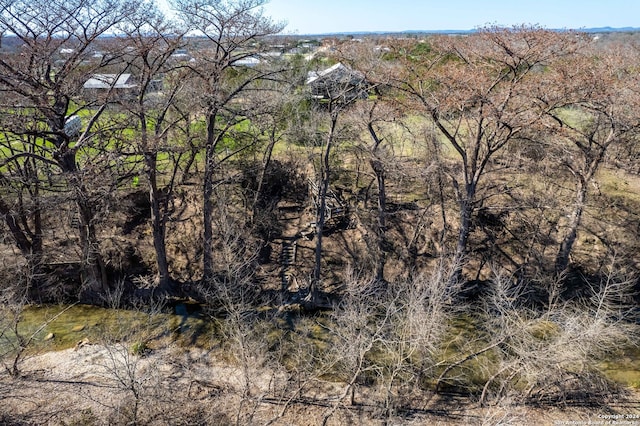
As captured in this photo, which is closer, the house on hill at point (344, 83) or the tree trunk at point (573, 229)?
the house on hill at point (344, 83)

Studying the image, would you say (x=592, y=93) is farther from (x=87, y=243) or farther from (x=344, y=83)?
(x=87, y=243)

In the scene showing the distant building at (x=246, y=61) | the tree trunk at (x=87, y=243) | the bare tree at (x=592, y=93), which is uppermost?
the distant building at (x=246, y=61)

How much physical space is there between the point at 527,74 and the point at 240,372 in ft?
44.7

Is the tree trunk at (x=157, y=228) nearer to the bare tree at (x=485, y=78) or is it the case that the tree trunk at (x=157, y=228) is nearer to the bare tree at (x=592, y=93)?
the bare tree at (x=485, y=78)

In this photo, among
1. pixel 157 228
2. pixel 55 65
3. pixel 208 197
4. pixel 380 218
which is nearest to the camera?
pixel 55 65

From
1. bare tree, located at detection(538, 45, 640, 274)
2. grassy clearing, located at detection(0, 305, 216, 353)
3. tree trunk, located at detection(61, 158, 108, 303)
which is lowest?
grassy clearing, located at detection(0, 305, 216, 353)

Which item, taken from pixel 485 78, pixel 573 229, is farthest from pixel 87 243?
pixel 573 229

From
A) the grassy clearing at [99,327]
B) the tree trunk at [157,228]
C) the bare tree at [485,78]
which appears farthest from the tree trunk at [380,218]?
the tree trunk at [157,228]

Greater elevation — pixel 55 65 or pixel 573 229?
pixel 55 65

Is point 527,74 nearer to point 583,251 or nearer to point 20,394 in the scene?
point 583,251

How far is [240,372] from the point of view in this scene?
12.0 meters

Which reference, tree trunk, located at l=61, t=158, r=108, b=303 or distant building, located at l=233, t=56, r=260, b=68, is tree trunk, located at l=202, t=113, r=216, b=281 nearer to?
distant building, located at l=233, t=56, r=260, b=68

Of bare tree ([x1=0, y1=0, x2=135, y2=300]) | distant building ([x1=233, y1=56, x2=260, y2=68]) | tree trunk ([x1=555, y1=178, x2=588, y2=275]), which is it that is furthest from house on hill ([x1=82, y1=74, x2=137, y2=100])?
tree trunk ([x1=555, y1=178, x2=588, y2=275])

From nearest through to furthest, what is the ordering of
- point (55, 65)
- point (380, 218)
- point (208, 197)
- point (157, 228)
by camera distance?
point (55, 65) → point (157, 228) → point (208, 197) → point (380, 218)
